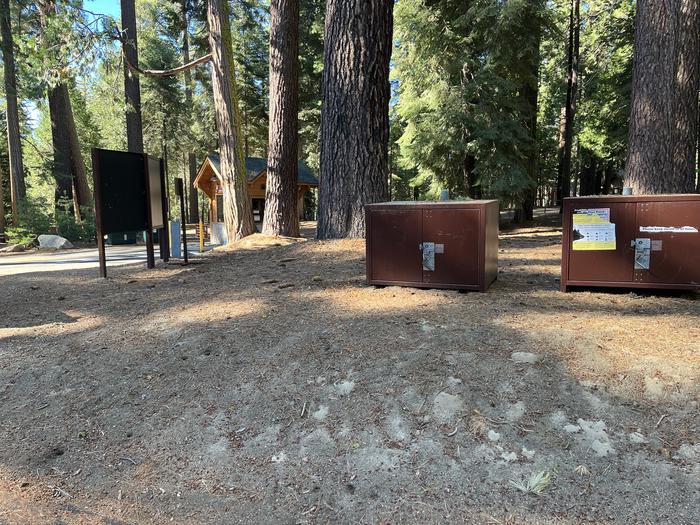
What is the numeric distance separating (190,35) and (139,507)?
91.7 feet

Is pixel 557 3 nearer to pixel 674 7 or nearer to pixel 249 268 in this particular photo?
pixel 674 7

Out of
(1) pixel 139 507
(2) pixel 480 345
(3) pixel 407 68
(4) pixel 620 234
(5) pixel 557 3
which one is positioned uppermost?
(5) pixel 557 3

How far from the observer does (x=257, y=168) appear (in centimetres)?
3059

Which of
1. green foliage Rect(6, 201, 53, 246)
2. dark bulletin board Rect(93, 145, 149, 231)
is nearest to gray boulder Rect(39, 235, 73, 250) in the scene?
green foliage Rect(6, 201, 53, 246)

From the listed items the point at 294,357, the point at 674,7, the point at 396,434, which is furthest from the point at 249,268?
the point at 674,7

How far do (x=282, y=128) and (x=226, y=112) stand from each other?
154 cm

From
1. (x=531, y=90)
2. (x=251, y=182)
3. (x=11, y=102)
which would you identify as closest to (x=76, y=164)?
(x=11, y=102)

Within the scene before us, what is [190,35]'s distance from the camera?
26156 millimetres

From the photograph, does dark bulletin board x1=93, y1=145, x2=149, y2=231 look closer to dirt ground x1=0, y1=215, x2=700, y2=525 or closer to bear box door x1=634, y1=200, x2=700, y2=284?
dirt ground x1=0, y1=215, x2=700, y2=525

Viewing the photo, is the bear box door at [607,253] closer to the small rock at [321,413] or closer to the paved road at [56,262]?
the small rock at [321,413]

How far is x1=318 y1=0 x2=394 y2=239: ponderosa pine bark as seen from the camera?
23.5 ft

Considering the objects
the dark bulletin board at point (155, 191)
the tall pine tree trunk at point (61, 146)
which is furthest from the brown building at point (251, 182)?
the dark bulletin board at point (155, 191)

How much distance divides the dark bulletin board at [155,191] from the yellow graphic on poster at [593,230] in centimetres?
588

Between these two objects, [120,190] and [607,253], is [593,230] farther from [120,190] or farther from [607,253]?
[120,190]
